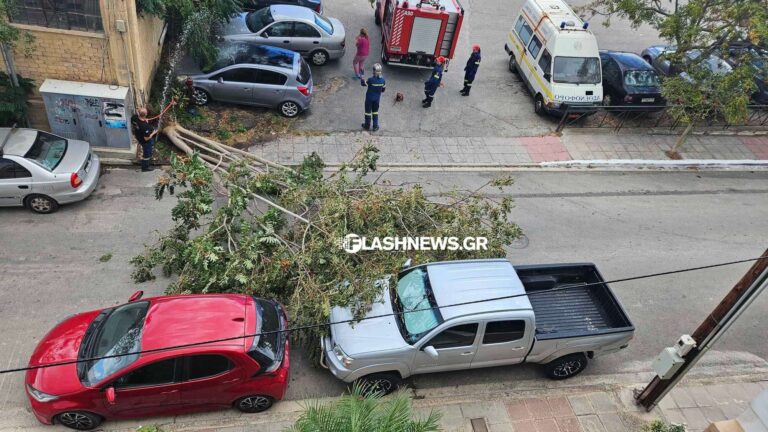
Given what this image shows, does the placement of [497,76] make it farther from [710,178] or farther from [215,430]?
[215,430]

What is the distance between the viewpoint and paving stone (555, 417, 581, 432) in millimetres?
8281

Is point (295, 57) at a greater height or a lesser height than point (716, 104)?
lesser

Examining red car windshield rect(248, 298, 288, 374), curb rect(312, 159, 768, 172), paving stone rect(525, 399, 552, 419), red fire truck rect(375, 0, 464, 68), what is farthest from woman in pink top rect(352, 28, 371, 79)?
paving stone rect(525, 399, 552, 419)

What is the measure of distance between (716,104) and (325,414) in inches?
527

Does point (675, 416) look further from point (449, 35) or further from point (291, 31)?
point (291, 31)

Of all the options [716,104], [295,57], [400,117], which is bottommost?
[400,117]

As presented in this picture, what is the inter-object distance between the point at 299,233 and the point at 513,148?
25.2ft

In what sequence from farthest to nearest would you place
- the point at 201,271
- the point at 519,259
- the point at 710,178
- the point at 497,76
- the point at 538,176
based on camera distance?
the point at 497,76, the point at 710,178, the point at 538,176, the point at 519,259, the point at 201,271

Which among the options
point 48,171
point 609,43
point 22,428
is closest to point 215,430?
point 22,428

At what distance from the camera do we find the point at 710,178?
14938 mm

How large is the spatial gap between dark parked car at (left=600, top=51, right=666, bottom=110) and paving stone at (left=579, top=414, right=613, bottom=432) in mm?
10481

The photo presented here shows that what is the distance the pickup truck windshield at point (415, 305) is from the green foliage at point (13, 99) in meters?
8.76

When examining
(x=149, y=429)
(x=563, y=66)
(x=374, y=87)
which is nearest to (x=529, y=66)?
(x=563, y=66)

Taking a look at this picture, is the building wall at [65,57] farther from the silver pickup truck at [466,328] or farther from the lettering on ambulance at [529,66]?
the lettering on ambulance at [529,66]
